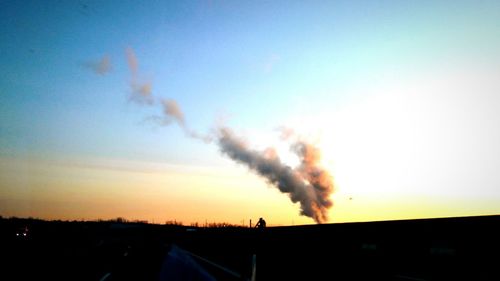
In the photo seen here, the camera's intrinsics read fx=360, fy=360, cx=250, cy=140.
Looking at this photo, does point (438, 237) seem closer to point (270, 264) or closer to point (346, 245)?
point (346, 245)

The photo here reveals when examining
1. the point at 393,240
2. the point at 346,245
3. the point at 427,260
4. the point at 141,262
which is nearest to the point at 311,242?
the point at 346,245

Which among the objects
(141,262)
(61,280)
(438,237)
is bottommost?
(61,280)

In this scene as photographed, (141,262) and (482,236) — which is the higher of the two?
(482,236)

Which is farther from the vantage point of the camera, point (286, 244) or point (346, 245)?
point (286, 244)

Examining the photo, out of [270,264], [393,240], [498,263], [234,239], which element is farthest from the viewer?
[234,239]

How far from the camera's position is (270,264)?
16.4 meters

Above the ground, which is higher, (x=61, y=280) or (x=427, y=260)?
(x=427, y=260)

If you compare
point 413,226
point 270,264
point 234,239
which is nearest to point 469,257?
point 413,226

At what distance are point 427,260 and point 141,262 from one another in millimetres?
7568

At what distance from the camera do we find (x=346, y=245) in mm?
12258

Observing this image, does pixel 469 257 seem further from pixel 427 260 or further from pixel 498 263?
pixel 427 260

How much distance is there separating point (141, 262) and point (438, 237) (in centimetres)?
785

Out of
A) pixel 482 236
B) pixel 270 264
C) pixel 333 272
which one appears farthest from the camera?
pixel 270 264

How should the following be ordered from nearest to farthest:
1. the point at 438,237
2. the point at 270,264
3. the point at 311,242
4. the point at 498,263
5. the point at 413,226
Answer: the point at 498,263, the point at 438,237, the point at 413,226, the point at 311,242, the point at 270,264
